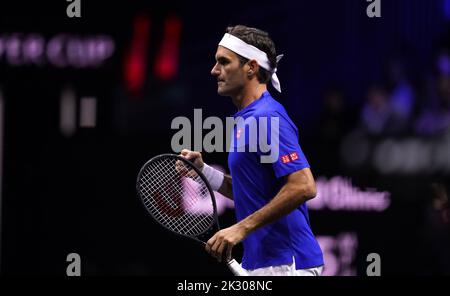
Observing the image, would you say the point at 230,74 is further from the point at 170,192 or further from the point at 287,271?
the point at 287,271

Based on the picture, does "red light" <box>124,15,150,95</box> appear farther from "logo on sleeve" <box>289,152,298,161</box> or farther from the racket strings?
"logo on sleeve" <box>289,152,298,161</box>

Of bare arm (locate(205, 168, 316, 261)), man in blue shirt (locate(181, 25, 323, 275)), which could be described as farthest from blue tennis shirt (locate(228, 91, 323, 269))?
bare arm (locate(205, 168, 316, 261))

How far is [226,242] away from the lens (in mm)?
6020

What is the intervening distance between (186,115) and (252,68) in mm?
1882

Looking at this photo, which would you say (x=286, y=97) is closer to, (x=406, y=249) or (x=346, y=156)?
(x=346, y=156)

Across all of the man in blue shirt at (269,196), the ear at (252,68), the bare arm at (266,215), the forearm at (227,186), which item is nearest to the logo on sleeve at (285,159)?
the man in blue shirt at (269,196)

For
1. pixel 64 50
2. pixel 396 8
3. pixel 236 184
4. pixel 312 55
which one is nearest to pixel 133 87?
pixel 64 50

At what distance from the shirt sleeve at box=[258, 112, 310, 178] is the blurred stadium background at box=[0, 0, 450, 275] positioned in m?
2.18

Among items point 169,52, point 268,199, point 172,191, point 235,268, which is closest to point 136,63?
point 169,52

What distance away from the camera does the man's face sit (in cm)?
653

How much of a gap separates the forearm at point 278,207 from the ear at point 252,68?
0.71 metres

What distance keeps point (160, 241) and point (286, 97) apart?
116cm

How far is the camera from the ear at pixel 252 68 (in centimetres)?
655

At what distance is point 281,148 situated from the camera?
6191mm
